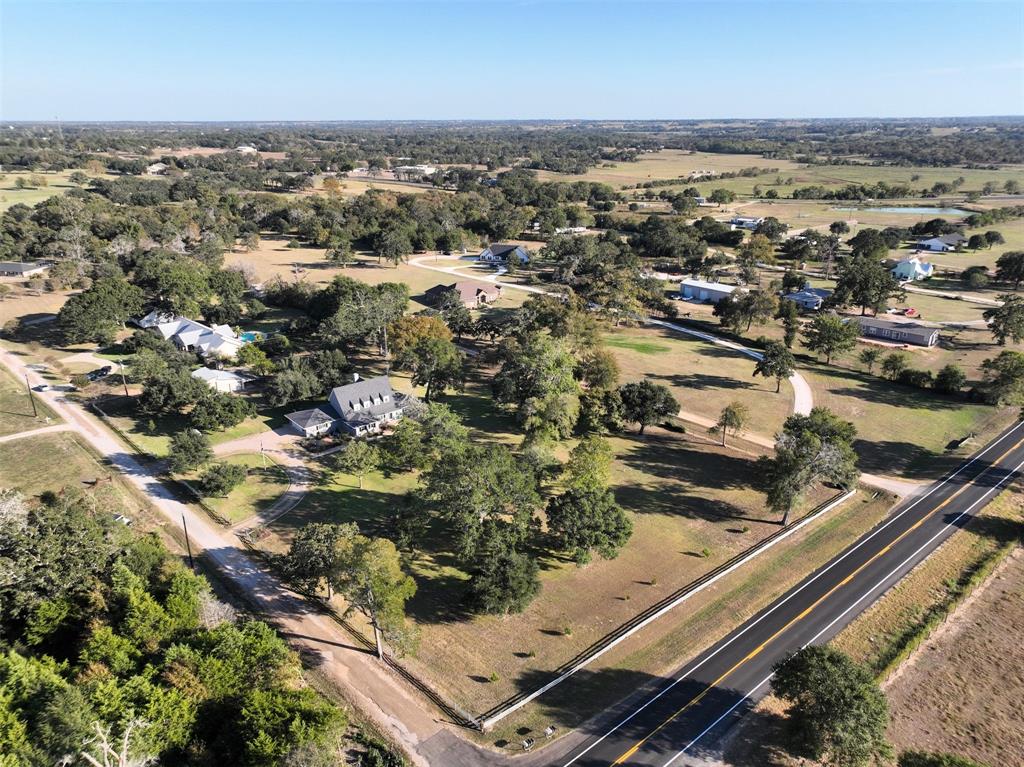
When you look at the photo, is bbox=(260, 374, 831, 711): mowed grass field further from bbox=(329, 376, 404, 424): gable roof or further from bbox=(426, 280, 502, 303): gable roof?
bbox=(426, 280, 502, 303): gable roof

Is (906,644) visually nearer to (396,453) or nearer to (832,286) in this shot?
(396,453)

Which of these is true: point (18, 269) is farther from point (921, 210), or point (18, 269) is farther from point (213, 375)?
point (921, 210)

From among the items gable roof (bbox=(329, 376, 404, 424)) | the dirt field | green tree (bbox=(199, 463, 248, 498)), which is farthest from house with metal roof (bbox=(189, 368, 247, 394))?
the dirt field

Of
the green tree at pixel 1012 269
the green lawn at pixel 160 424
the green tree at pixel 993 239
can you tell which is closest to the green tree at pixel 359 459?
the green lawn at pixel 160 424

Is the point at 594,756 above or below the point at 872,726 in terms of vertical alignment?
below

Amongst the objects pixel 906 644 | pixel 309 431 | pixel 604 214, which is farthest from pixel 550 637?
pixel 604 214
